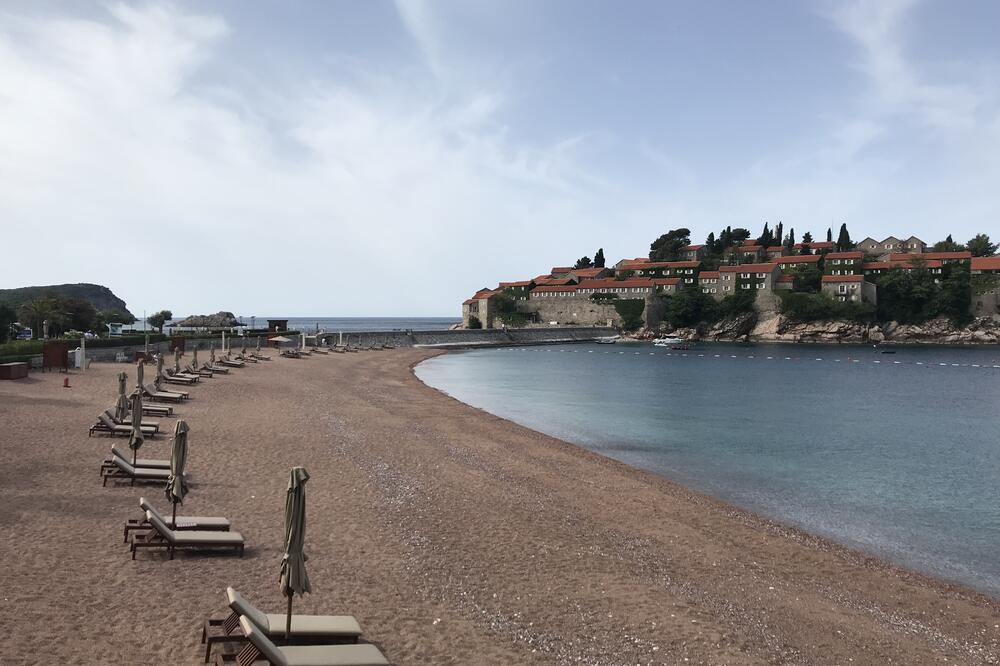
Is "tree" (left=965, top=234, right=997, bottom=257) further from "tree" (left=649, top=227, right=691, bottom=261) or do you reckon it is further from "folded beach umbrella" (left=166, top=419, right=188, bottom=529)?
"folded beach umbrella" (left=166, top=419, right=188, bottom=529)

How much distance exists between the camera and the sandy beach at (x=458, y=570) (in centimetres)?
650

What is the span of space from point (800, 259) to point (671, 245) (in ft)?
83.2

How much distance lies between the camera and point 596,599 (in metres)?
7.93

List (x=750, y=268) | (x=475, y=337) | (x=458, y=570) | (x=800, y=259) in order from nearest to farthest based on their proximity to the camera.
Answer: (x=458, y=570) → (x=475, y=337) → (x=750, y=268) → (x=800, y=259)

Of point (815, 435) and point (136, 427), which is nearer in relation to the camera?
point (136, 427)

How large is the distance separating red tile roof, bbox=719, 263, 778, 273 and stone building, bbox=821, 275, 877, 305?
9.88m

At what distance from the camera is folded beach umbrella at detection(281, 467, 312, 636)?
5641 mm

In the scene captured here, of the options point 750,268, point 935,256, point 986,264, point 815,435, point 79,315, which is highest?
point 935,256

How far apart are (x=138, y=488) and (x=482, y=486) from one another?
21.3 feet

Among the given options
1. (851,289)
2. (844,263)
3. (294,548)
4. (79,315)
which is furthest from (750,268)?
(294,548)

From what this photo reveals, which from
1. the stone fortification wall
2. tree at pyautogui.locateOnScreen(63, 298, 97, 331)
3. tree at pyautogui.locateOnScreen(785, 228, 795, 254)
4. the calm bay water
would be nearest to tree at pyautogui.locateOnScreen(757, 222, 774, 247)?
tree at pyautogui.locateOnScreen(785, 228, 795, 254)

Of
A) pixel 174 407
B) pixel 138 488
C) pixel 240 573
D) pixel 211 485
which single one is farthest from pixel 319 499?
pixel 174 407

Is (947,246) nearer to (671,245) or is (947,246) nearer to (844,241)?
(844,241)

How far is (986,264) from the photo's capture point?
4028 inches
